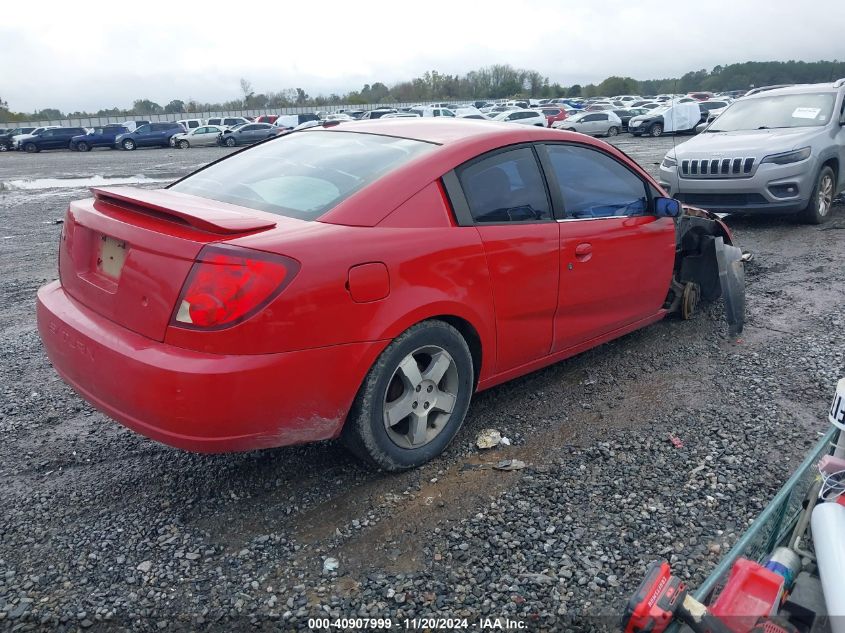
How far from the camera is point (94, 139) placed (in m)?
37.8

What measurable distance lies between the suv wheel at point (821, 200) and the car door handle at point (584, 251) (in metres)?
5.83

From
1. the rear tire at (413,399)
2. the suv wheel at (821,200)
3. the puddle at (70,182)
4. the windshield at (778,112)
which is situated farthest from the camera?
the puddle at (70,182)

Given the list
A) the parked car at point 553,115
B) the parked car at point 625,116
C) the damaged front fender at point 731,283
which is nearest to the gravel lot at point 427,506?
the damaged front fender at point 731,283

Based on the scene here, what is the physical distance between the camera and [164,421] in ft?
8.43

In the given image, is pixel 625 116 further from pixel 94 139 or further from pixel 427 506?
pixel 427 506

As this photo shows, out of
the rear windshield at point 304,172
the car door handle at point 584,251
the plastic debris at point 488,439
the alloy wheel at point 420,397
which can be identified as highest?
the rear windshield at point 304,172

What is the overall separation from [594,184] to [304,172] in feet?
5.62

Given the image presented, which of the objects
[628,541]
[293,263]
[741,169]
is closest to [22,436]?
[293,263]

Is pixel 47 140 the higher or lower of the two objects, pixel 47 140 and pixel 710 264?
the higher

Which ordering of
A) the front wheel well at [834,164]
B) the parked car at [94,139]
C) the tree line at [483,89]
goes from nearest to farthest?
1. the front wheel well at [834,164]
2. the parked car at [94,139]
3. the tree line at [483,89]

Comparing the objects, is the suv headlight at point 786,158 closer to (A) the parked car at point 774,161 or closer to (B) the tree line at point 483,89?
(A) the parked car at point 774,161

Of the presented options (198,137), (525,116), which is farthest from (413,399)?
(198,137)

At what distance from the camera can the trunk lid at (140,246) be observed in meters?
2.62

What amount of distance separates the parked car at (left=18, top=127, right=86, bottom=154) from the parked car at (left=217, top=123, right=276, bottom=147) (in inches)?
311
